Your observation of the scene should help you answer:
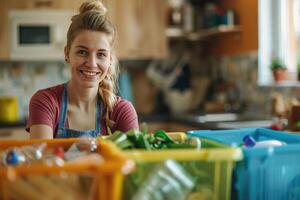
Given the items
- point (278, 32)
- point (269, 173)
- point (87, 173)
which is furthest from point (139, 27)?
point (87, 173)

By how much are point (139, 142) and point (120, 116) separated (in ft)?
1.78

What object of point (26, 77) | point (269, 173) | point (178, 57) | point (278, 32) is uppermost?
point (278, 32)

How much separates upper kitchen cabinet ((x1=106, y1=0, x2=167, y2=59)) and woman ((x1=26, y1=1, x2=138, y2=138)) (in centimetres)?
240

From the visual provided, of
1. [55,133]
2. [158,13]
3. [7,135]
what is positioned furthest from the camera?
[158,13]

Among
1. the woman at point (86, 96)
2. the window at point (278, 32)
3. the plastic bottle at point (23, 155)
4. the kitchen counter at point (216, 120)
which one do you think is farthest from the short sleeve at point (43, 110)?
the window at point (278, 32)

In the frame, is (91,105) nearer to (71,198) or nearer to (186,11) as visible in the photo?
(71,198)

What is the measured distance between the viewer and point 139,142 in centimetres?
105

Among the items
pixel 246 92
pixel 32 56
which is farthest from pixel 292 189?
pixel 32 56

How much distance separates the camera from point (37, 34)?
3.88m

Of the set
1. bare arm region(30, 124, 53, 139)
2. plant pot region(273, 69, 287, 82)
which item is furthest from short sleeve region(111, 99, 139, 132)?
plant pot region(273, 69, 287, 82)

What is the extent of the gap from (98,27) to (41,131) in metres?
0.40

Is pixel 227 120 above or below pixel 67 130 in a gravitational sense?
below

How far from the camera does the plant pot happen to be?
3393 mm

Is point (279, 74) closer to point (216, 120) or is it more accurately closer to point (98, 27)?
point (216, 120)
